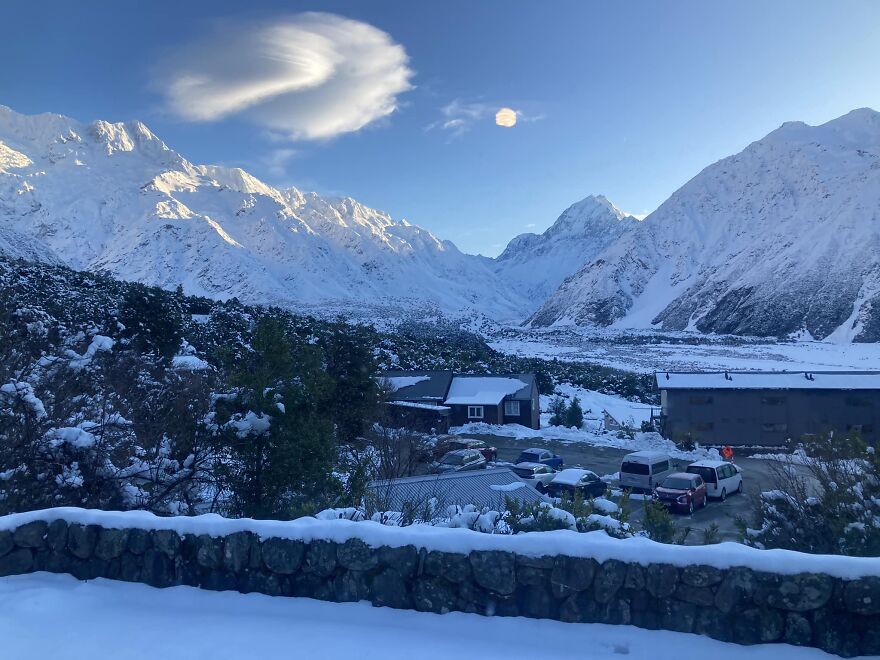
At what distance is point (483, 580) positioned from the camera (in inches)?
193

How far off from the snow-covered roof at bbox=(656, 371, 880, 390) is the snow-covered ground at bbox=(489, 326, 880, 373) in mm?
30218

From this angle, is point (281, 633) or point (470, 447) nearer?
point (281, 633)

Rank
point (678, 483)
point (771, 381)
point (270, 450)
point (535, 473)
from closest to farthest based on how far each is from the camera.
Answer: point (270, 450) → point (678, 483) → point (535, 473) → point (771, 381)

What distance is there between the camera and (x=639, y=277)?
196 meters

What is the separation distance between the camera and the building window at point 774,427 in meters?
29.6

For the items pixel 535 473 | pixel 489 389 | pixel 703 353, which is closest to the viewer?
pixel 535 473

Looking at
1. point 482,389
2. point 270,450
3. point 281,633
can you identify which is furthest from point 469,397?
point 281,633

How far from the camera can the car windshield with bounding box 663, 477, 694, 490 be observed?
1844 centimetres

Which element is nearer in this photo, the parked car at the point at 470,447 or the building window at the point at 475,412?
the parked car at the point at 470,447

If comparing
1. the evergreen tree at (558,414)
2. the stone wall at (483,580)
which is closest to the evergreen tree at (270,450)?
the stone wall at (483,580)

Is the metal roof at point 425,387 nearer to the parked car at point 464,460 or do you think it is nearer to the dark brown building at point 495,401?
the dark brown building at point 495,401

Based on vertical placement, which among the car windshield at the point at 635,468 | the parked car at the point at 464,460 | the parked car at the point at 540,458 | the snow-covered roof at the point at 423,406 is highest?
the snow-covered roof at the point at 423,406

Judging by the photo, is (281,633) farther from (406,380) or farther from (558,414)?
(558,414)

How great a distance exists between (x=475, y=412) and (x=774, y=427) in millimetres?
15741
